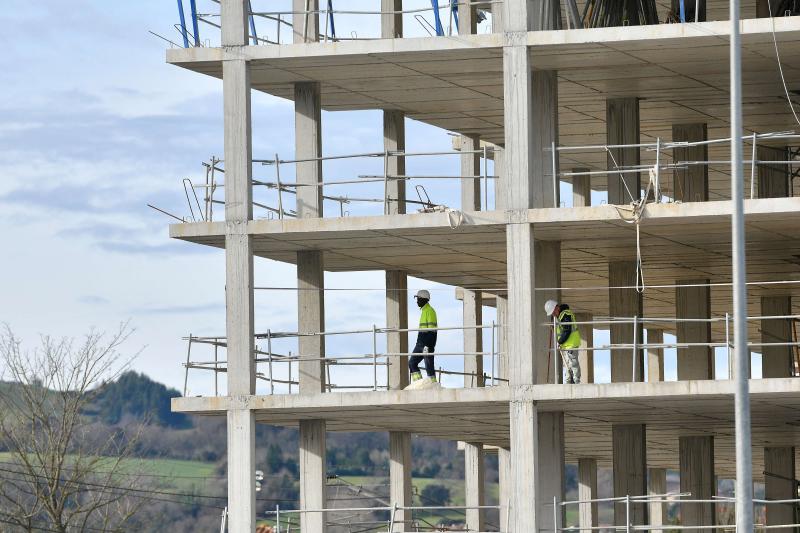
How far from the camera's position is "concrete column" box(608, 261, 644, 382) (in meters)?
39.2

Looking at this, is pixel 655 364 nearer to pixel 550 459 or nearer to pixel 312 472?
pixel 550 459

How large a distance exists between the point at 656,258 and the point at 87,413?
4986 inches

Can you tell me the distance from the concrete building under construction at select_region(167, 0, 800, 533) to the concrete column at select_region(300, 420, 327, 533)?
0.04 metres

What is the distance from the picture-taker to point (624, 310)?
129 feet

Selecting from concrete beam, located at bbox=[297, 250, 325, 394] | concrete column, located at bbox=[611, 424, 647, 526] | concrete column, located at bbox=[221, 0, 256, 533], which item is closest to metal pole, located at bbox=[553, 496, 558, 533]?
concrete column, located at bbox=[221, 0, 256, 533]

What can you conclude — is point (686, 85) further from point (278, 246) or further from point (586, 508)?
point (586, 508)

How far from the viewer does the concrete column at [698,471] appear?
1705 inches

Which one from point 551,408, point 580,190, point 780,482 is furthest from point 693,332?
point 551,408

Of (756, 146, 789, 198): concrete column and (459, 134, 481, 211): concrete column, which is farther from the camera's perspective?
(459, 134, 481, 211): concrete column

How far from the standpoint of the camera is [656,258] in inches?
1522

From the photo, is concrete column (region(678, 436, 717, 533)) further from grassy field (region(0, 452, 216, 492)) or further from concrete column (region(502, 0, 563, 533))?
grassy field (region(0, 452, 216, 492))

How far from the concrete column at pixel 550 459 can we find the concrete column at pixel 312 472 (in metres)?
4.15

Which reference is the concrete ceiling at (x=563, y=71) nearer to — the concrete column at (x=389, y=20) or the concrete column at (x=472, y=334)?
the concrete column at (x=389, y=20)

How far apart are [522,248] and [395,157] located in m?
5.43
